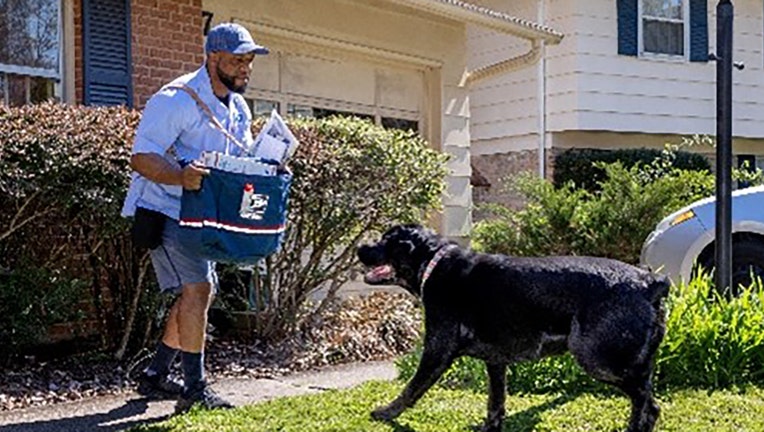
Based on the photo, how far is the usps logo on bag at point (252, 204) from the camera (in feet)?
15.9

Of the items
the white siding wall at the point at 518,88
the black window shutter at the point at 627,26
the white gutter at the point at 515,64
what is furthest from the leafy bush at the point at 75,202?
the black window shutter at the point at 627,26

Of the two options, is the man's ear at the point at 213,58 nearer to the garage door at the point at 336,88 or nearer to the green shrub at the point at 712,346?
the green shrub at the point at 712,346

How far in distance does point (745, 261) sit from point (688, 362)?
8.96ft

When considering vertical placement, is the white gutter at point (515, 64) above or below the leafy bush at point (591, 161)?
above

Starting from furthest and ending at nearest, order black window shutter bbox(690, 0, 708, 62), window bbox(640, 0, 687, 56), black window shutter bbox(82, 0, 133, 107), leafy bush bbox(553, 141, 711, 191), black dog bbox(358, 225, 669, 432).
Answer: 1. black window shutter bbox(690, 0, 708, 62)
2. window bbox(640, 0, 687, 56)
3. leafy bush bbox(553, 141, 711, 191)
4. black window shutter bbox(82, 0, 133, 107)
5. black dog bbox(358, 225, 669, 432)

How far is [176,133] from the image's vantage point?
503 centimetres

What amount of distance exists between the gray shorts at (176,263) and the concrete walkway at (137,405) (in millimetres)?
720

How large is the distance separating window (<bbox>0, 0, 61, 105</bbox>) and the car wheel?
5519 mm

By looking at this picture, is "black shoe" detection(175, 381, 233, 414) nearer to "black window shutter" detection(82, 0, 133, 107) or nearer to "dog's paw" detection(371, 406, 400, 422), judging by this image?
"dog's paw" detection(371, 406, 400, 422)

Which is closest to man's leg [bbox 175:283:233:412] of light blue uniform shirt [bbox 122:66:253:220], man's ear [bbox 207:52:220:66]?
light blue uniform shirt [bbox 122:66:253:220]

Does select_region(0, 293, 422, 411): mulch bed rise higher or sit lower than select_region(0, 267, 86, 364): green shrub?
lower

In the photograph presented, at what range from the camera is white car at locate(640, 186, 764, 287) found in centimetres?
852

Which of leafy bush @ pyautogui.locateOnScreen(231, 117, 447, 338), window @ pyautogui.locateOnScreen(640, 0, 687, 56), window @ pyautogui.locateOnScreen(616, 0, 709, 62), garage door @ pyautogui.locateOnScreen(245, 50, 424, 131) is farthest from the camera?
window @ pyautogui.locateOnScreen(640, 0, 687, 56)

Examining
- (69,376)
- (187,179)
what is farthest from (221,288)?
(187,179)
